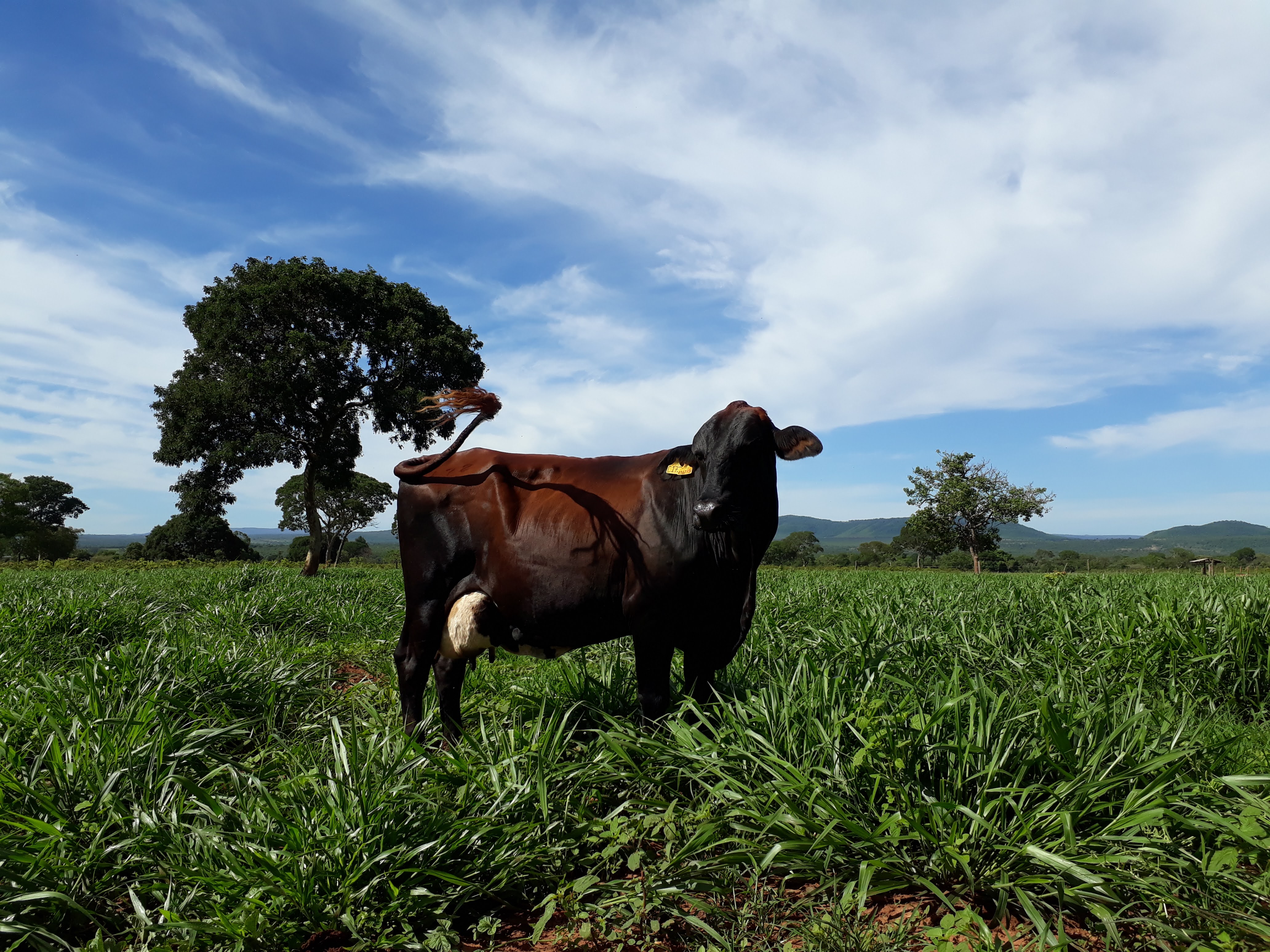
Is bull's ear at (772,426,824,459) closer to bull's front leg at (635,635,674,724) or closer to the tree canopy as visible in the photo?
bull's front leg at (635,635,674,724)

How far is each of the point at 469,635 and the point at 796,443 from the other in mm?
2058

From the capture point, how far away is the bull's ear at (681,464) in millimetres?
3457

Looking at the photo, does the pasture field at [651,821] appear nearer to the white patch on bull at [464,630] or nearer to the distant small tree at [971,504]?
the white patch on bull at [464,630]

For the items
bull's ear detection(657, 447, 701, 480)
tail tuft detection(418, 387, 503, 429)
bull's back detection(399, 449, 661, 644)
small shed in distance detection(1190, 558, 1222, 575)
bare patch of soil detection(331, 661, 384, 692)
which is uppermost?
tail tuft detection(418, 387, 503, 429)

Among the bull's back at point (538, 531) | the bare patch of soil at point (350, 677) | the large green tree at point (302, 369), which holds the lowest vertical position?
the bare patch of soil at point (350, 677)

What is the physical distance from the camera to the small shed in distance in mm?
14648

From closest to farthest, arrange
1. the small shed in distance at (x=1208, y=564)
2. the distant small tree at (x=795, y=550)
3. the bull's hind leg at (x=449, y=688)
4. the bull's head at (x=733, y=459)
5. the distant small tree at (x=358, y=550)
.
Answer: the bull's head at (x=733, y=459)
the bull's hind leg at (x=449, y=688)
the small shed in distance at (x=1208, y=564)
the distant small tree at (x=795, y=550)
the distant small tree at (x=358, y=550)

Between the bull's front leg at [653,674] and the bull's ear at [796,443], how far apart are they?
1.12 meters

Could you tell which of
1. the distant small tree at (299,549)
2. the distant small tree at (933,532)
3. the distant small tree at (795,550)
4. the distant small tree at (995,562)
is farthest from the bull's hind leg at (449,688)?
the distant small tree at (995,562)

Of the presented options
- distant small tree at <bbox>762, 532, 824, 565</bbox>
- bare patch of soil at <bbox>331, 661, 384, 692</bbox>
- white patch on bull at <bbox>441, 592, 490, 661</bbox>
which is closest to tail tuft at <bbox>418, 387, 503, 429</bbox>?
white patch on bull at <bbox>441, 592, 490, 661</bbox>

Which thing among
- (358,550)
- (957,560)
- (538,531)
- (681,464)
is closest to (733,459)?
(681,464)

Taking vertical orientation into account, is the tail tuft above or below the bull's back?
above

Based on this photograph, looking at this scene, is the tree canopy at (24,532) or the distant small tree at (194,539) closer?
the distant small tree at (194,539)

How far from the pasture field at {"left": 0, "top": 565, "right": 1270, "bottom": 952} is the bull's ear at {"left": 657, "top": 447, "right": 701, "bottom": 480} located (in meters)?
1.16
